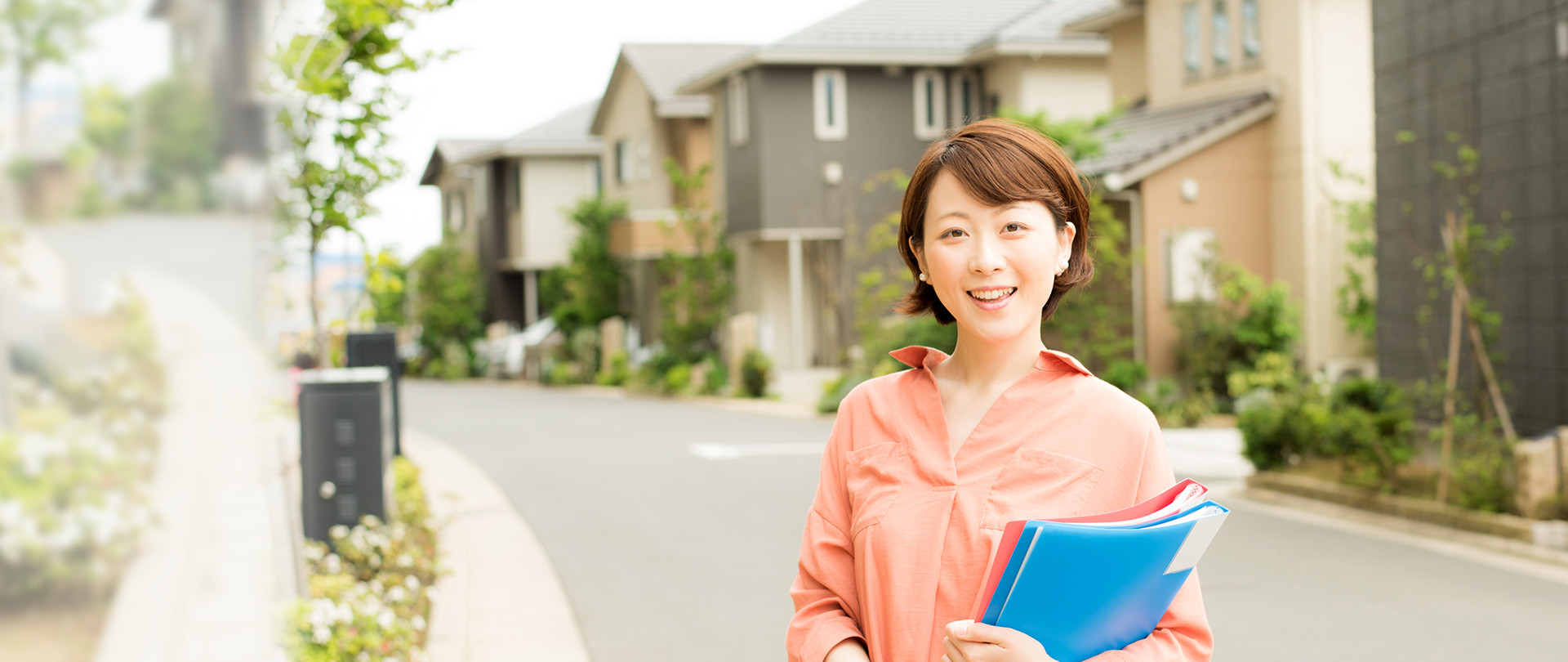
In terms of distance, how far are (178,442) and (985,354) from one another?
1.81 m

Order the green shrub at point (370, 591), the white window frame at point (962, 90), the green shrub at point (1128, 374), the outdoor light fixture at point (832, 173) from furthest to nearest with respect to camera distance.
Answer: the white window frame at point (962, 90), the outdoor light fixture at point (832, 173), the green shrub at point (1128, 374), the green shrub at point (370, 591)

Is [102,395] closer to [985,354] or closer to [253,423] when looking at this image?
[985,354]

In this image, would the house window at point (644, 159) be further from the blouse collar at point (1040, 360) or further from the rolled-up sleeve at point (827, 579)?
the rolled-up sleeve at point (827, 579)

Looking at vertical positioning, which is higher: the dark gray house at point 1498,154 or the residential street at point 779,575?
the dark gray house at point 1498,154

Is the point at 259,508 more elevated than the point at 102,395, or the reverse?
the point at 102,395

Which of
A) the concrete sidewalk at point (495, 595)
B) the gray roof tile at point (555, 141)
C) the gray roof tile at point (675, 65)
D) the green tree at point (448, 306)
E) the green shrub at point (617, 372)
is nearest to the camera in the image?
the concrete sidewalk at point (495, 595)

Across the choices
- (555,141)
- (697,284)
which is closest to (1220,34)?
(697,284)

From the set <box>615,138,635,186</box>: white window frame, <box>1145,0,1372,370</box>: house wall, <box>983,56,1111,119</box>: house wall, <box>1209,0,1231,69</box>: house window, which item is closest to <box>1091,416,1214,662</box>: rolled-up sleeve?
<box>1145,0,1372,370</box>: house wall

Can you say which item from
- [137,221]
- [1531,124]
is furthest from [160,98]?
[1531,124]

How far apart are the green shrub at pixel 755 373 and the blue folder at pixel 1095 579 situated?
2351 cm

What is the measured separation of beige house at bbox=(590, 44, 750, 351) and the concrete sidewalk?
19776 millimetres

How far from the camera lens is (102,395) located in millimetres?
2020

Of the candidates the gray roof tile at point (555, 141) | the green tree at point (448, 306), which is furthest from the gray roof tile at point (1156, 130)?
the green tree at point (448, 306)

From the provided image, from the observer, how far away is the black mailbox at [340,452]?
727 centimetres
